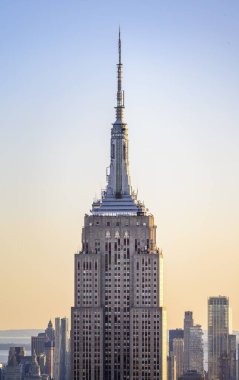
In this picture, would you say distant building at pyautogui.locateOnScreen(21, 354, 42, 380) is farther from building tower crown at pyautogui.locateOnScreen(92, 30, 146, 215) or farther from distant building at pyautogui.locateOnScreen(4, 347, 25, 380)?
building tower crown at pyautogui.locateOnScreen(92, 30, 146, 215)

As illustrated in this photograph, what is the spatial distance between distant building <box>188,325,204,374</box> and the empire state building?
32.3 metres

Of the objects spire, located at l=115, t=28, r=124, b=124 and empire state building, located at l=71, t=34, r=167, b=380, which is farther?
spire, located at l=115, t=28, r=124, b=124

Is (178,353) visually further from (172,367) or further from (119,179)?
(119,179)

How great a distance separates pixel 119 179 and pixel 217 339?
43.2 meters

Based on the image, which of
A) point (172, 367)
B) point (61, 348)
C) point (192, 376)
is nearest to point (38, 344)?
point (61, 348)

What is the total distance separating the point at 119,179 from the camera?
282ft

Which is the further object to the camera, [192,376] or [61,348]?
[61,348]

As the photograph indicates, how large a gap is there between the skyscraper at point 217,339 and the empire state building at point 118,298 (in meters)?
27.9

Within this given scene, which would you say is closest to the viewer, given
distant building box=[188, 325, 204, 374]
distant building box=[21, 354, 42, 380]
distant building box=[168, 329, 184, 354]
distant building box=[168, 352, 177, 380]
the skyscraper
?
distant building box=[168, 352, 177, 380]

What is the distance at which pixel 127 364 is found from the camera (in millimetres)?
83938

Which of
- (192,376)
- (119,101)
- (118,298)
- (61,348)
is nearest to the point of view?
(118,298)

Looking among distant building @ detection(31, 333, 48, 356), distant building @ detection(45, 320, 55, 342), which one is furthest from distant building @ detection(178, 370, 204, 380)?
distant building @ detection(31, 333, 48, 356)

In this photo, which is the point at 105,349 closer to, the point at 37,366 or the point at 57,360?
the point at 57,360

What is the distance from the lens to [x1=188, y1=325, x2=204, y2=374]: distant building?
391 feet
